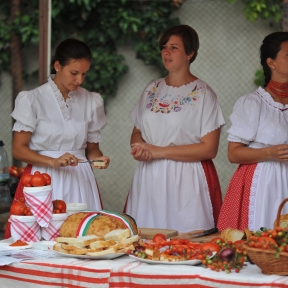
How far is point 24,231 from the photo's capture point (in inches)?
120

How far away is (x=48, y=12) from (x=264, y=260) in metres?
3.06

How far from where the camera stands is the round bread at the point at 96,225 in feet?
9.55

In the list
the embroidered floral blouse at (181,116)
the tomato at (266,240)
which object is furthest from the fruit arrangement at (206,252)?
the embroidered floral blouse at (181,116)

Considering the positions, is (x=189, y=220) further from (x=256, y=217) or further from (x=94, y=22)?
(x=94, y=22)

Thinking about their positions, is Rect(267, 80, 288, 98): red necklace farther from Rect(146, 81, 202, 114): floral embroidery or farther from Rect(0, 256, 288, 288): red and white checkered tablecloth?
Rect(0, 256, 288, 288): red and white checkered tablecloth

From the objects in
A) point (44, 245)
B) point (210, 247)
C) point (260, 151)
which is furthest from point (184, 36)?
point (210, 247)

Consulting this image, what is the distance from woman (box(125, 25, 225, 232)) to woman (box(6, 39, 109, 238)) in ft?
1.03

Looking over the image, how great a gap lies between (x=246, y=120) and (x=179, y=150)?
0.47m

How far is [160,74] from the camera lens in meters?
7.75

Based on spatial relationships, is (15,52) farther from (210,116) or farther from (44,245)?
(44,245)

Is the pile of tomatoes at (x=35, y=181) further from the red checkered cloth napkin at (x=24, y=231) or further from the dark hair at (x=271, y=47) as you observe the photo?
the dark hair at (x=271, y=47)

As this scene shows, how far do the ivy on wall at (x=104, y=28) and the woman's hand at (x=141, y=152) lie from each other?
368 cm

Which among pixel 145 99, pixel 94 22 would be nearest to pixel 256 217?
pixel 145 99

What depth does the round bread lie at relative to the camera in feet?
9.55
